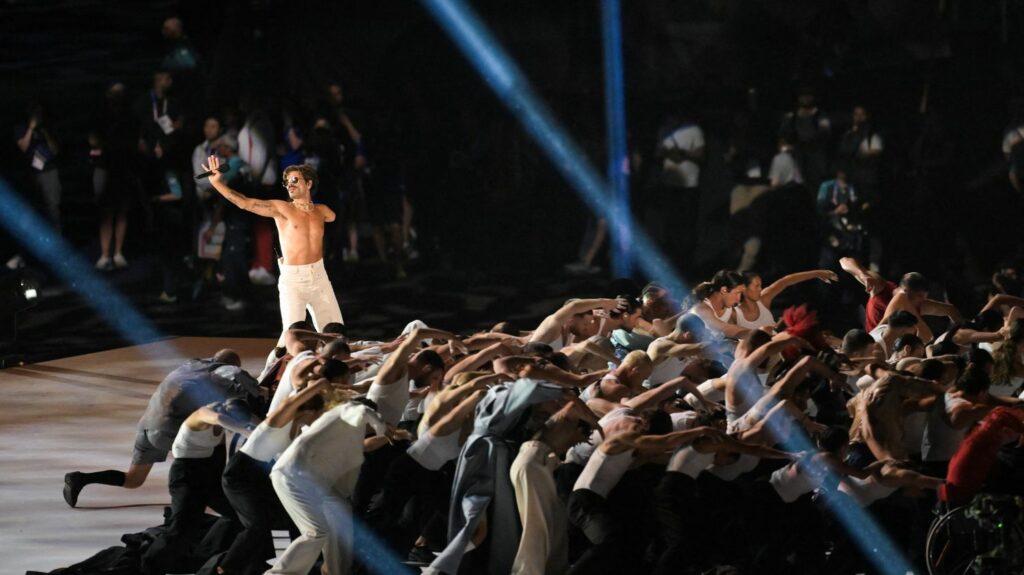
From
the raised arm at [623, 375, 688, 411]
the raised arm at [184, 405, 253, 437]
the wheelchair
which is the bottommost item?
the wheelchair

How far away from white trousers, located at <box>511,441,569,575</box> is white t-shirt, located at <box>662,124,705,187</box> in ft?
31.1

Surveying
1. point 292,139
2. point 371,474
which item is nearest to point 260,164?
point 292,139

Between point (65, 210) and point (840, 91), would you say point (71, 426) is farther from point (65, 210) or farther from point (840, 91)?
point (840, 91)

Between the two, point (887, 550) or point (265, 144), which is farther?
point (265, 144)

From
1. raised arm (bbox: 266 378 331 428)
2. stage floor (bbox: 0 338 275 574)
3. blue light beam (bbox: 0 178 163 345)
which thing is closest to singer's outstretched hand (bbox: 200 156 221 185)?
stage floor (bbox: 0 338 275 574)

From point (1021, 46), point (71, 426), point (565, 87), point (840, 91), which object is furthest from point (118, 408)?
point (1021, 46)

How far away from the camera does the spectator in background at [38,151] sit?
2055 centimetres

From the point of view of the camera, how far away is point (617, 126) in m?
20.3

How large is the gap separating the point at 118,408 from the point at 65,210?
399cm

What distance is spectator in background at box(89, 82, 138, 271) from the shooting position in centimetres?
2080

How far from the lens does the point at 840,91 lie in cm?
1953

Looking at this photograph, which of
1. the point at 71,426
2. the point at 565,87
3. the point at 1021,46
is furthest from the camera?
the point at 565,87

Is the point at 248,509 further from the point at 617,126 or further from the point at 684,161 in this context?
the point at 617,126

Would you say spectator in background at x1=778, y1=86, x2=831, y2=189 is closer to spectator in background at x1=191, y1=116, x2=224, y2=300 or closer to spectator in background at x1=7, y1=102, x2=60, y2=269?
spectator in background at x1=191, y1=116, x2=224, y2=300
